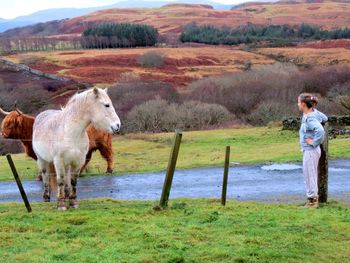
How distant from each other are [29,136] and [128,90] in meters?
59.3

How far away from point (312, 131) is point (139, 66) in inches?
4458

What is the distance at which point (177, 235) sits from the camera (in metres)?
10.3

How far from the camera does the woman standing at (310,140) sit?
42.8ft

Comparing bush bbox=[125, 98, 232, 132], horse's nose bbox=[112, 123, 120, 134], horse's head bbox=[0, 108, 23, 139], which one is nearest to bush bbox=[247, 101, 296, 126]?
bush bbox=[125, 98, 232, 132]

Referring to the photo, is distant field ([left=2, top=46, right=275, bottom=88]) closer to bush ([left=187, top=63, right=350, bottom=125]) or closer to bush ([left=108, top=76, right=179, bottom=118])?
bush ([left=108, top=76, right=179, bottom=118])

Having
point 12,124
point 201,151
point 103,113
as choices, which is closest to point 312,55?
point 201,151

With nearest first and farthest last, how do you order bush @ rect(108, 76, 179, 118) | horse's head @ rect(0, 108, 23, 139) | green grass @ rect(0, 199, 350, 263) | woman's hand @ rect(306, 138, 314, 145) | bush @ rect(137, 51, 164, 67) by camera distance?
1. green grass @ rect(0, 199, 350, 263)
2. woman's hand @ rect(306, 138, 314, 145)
3. horse's head @ rect(0, 108, 23, 139)
4. bush @ rect(108, 76, 179, 118)
5. bush @ rect(137, 51, 164, 67)

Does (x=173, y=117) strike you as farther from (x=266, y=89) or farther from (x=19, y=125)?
(x=19, y=125)

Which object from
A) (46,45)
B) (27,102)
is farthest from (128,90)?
(46,45)

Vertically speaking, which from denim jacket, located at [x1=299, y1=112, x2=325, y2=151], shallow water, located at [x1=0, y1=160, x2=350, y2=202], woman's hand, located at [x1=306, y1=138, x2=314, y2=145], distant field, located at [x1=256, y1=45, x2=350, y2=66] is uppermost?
denim jacket, located at [x1=299, y1=112, x2=325, y2=151]

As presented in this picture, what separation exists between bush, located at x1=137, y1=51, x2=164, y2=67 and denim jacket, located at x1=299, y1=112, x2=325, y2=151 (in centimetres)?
11224

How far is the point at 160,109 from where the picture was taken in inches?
2373

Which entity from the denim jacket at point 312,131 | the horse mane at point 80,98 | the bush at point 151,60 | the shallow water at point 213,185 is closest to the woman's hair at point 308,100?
the denim jacket at point 312,131

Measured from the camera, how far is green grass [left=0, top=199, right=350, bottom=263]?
930cm
